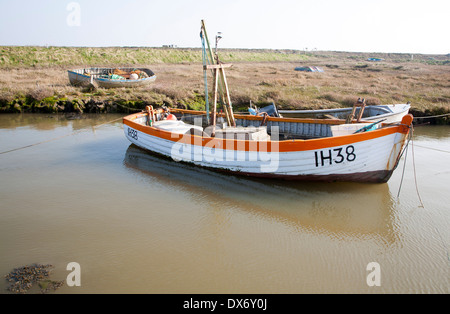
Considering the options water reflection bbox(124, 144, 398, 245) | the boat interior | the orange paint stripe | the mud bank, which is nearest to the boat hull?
the orange paint stripe

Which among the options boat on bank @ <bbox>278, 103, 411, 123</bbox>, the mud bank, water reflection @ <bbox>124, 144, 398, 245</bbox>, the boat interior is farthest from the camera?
the mud bank

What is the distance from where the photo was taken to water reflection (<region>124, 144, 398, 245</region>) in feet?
23.6

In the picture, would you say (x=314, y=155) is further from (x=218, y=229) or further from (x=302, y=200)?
(x=218, y=229)

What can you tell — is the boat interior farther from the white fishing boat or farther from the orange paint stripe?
the orange paint stripe

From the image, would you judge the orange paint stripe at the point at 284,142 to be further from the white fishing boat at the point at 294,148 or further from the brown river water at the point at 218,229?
the brown river water at the point at 218,229

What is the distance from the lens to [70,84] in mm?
24906

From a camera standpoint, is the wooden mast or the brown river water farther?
the wooden mast

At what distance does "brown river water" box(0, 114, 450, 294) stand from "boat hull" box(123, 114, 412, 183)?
446 mm

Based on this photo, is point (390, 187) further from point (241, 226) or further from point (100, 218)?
point (100, 218)

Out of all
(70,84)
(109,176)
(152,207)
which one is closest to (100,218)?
(152,207)

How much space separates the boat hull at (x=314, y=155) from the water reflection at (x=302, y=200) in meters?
0.33

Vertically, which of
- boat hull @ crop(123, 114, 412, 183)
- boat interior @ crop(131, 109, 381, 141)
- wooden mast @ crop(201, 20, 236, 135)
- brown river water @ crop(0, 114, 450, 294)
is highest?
wooden mast @ crop(201, 20, 236, 135)

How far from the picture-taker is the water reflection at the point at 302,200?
7.20 m

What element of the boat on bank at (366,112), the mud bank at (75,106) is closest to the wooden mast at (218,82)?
the boat on bank at (366,112)
